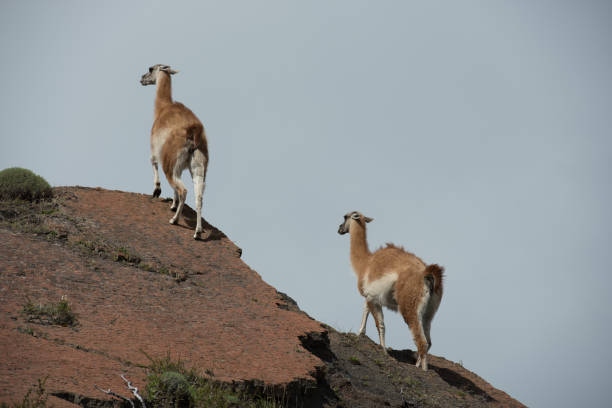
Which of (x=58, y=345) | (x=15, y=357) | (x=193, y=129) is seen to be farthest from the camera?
(x=193, y=129)

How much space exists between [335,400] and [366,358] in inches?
110

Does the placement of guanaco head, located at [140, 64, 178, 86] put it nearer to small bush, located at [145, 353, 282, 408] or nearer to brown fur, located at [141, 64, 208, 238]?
brown fur, located at [141, 64, 208, 238]

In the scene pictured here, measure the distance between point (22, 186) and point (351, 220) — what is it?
8.19m

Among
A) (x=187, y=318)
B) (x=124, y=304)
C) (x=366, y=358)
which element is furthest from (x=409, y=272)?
(x=124, y=304)

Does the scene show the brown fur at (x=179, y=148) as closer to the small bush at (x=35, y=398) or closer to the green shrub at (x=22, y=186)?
the green shrub at (x=22, y=186)

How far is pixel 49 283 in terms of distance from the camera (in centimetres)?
955

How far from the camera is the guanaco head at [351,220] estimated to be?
16141mm

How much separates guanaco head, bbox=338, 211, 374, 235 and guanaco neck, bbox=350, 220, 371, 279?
89mm

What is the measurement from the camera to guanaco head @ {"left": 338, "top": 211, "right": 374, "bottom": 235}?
16.1 meters

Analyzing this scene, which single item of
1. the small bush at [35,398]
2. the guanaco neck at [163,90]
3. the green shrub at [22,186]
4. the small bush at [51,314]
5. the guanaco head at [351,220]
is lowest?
the small bush at [35,398]

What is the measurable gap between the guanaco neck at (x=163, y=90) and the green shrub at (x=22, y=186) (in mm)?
3754

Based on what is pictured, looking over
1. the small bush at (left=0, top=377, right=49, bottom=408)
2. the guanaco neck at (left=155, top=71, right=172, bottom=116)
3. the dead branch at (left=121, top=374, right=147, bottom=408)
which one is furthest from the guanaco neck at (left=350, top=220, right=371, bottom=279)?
the small bush at (left=0, top=377, right=49, bottom=408)

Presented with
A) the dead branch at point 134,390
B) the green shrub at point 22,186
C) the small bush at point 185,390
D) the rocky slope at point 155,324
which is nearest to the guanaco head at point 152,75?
the rocky slope at point 155,324

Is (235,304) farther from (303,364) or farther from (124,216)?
(124,216)
